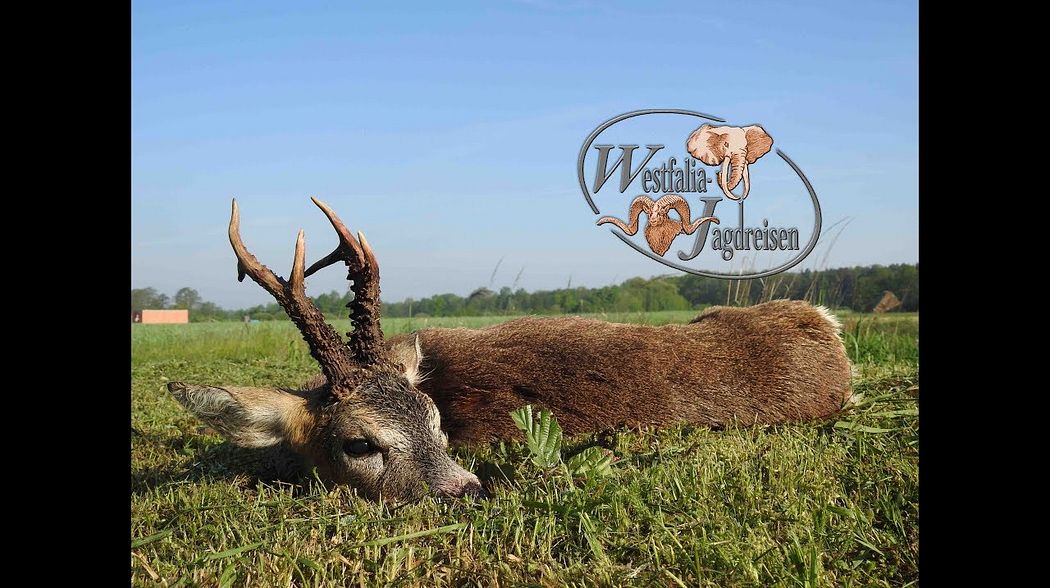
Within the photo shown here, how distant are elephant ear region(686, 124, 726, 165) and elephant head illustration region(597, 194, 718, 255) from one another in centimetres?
28

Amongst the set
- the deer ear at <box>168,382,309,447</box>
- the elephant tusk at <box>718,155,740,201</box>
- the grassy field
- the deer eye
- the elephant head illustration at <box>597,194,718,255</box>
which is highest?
the elephant tusk at <box>718,155,740,201</box>

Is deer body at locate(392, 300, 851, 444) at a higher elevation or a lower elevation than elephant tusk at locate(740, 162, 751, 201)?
lower

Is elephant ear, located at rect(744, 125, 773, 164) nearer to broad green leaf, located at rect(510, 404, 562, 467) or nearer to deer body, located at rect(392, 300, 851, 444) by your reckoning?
deer body, located at rect(392, 300, 851, 444)

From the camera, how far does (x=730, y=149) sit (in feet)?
15.4

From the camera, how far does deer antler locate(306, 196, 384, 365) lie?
372 cm

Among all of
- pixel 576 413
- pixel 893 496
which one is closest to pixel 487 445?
pixel 576 413

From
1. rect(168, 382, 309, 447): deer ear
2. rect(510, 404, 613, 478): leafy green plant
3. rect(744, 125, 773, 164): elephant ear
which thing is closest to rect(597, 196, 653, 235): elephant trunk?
rect(744, 125, 773, 164): elephant ear

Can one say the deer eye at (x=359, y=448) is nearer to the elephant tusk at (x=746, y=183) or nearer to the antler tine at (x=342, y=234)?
the antler tine at (x=342, y=234)

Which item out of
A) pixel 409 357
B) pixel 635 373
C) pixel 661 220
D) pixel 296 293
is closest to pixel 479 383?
pixel 409 357

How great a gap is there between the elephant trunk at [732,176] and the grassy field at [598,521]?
1395 mm

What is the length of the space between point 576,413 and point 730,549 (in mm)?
1816

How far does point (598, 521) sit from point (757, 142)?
2.72m

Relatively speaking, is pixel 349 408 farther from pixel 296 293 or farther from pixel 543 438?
pixel 543 438
